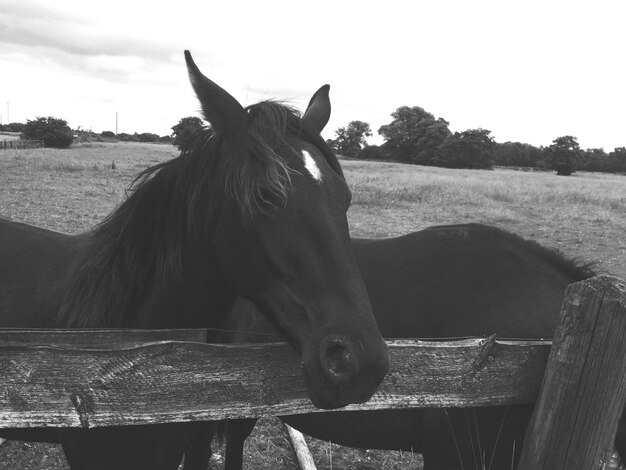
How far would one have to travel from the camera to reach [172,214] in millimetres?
2230

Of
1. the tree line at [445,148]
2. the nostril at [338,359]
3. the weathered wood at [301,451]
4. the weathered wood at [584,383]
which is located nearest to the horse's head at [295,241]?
the nostril at [338,359]

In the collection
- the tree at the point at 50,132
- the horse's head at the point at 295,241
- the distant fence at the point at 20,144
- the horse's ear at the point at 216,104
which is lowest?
A: the distant fence at the point at 20,144

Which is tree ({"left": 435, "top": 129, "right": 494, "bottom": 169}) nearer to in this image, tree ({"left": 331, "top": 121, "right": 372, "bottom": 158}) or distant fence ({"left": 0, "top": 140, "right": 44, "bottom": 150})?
tree ({"left": 331, "top": 121, "right": 372, "bottom": 158})

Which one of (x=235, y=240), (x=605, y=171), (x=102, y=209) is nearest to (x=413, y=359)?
(x=235, y=240)

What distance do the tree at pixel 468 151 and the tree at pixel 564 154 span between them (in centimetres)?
938

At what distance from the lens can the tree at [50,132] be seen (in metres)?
60.0

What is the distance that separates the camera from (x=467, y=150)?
76500mm

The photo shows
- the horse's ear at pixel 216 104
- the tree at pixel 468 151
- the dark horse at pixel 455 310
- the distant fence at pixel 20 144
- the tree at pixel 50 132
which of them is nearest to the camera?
the horse's ear at pixel 216 104

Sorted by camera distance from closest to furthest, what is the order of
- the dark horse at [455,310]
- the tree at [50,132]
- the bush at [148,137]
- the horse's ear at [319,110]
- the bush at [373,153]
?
the horse's ear at [319,110] → the dark horse at [455,310] → the tree at [50,132] → the bush at [373,153] → the bush at [148,137]

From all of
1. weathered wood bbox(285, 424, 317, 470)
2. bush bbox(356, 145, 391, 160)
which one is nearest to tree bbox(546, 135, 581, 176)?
bush bbox(356, 145, 391, 160)

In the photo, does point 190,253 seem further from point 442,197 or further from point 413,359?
point 442,197

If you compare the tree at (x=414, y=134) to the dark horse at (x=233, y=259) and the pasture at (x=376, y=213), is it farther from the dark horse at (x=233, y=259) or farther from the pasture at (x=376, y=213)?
the dark horse at (x=233, y=259)

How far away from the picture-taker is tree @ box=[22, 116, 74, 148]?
60.0 meters

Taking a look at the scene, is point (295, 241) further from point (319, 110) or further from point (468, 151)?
point (468, 151)
